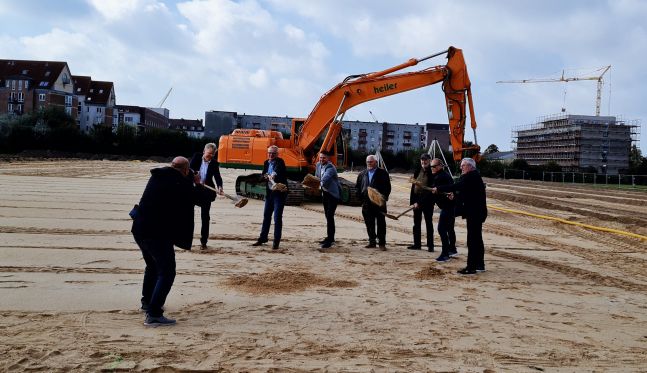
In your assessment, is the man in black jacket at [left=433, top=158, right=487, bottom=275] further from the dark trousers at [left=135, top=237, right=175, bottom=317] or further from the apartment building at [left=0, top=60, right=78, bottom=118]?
the apartment building at [left=0, top=60, right=78, bottom=118]

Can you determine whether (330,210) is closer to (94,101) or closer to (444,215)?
(444,215)

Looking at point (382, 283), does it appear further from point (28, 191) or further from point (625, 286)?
point (28, 191)

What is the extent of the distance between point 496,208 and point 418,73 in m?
7.23

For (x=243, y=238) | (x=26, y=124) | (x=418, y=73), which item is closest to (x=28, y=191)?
(x=243, y=238)

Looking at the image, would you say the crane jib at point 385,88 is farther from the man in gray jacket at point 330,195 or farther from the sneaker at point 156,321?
the sneaker at point 156,321

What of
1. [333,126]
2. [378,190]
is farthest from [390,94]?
[378,190]

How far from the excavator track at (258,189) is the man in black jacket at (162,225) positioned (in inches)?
458

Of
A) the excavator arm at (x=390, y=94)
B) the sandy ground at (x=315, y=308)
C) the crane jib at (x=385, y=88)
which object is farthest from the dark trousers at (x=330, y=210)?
the crane jib at (x=385, y=88)

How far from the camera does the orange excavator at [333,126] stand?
15.4 m

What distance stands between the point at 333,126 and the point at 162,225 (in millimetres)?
12642

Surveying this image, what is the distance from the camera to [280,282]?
7336mm

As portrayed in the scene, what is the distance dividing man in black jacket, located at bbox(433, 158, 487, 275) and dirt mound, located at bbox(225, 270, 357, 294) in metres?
2.09

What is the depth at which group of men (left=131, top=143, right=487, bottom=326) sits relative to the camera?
17.8 feet

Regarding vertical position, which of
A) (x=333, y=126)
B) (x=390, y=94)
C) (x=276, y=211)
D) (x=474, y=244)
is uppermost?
(x=390, y=94)
